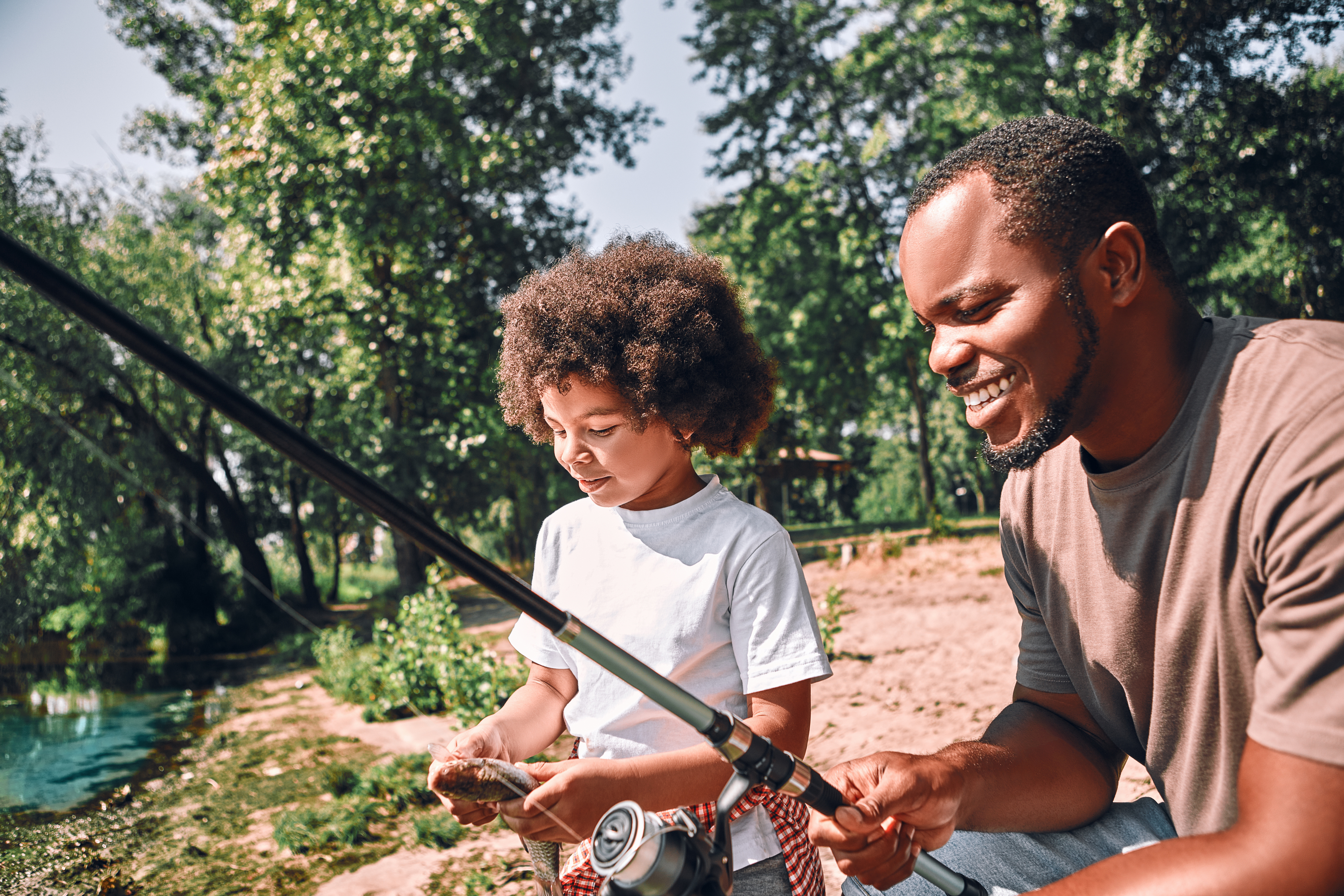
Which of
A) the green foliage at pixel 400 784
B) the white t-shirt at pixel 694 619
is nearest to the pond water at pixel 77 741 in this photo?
the green foliage at pixel 400 784

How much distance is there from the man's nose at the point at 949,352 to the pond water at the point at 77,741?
20.1 feet

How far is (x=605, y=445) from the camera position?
195 cm

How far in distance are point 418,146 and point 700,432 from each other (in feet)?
35.7

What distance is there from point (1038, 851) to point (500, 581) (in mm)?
1269

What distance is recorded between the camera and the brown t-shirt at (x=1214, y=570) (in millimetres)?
1185

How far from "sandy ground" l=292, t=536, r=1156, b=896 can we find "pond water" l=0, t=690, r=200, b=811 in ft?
3.31

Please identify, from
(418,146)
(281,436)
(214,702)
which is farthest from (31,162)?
(281,436)

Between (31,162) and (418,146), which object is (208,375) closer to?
(418,146)

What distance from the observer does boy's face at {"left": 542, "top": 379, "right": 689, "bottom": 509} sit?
1.95 meters

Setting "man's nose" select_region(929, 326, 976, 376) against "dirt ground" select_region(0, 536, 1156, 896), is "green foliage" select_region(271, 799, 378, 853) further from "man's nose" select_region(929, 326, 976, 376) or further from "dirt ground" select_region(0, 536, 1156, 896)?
"man's nose" select_region(929, 326, 976, 376)

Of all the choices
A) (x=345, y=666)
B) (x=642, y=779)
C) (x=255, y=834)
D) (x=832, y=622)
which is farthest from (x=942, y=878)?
(x=345, y=666)

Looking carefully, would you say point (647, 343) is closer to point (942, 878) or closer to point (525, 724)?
point (525, 724)

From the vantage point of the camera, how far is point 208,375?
103 centimetres

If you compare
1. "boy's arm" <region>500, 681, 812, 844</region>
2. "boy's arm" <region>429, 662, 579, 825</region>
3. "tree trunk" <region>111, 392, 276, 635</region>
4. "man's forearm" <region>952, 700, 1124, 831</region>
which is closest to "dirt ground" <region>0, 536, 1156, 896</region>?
"boy's arm" <region>429, 662, 579, 825</region>
